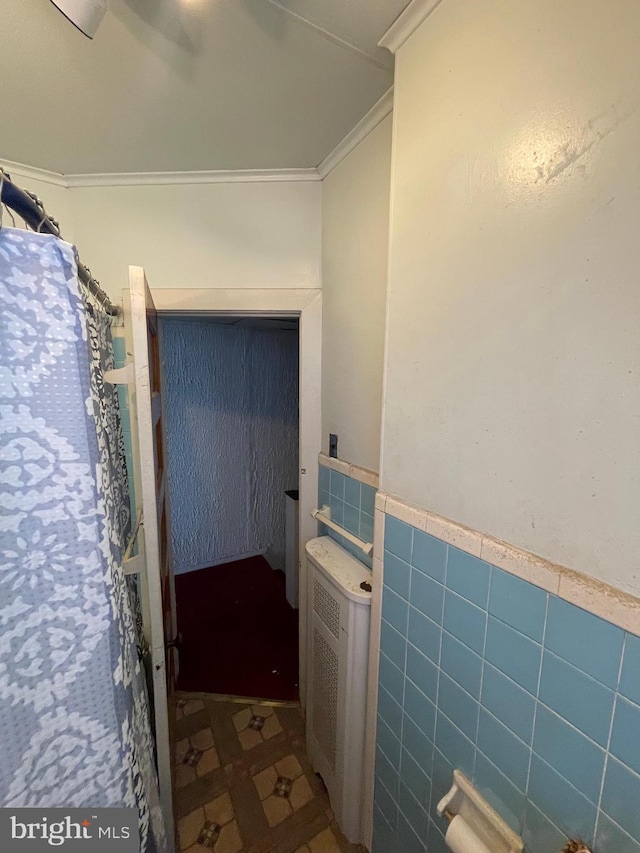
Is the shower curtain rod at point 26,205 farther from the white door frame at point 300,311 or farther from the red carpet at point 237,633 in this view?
the red carpet at point 237,633

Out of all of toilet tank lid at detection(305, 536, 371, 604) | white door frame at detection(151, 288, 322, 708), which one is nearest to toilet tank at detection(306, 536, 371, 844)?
toilet tank lid at detection(305, 536, 371, 604)

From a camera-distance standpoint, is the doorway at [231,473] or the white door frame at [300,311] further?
the doorway at [231,473]

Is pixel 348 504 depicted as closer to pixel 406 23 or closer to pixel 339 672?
pixel 339 672

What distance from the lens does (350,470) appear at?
1.33 metres

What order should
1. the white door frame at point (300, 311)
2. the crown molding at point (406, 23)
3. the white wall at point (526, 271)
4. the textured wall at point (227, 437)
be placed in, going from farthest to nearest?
the textured wall at point (227, 437)
the white door frame at point (300, 311)
the crown molding at point (406, 23)
the white wall at point (526, 271)

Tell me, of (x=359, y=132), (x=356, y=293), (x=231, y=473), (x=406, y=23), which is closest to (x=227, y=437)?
(x=231, y=473)

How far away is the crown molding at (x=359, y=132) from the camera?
1074mm

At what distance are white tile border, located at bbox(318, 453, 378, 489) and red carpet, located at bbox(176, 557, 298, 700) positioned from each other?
129 cm

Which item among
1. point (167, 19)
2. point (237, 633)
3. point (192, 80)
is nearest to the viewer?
point (167, 19)

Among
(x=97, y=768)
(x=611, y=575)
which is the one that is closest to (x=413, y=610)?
(x=611, y=575)

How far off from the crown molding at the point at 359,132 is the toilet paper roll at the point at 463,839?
180cm

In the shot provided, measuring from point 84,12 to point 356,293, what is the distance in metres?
0.89

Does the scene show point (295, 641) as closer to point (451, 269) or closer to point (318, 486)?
point (318, 486)

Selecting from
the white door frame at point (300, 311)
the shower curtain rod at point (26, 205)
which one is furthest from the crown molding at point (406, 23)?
the shower curtain rod at point (26, 205)
